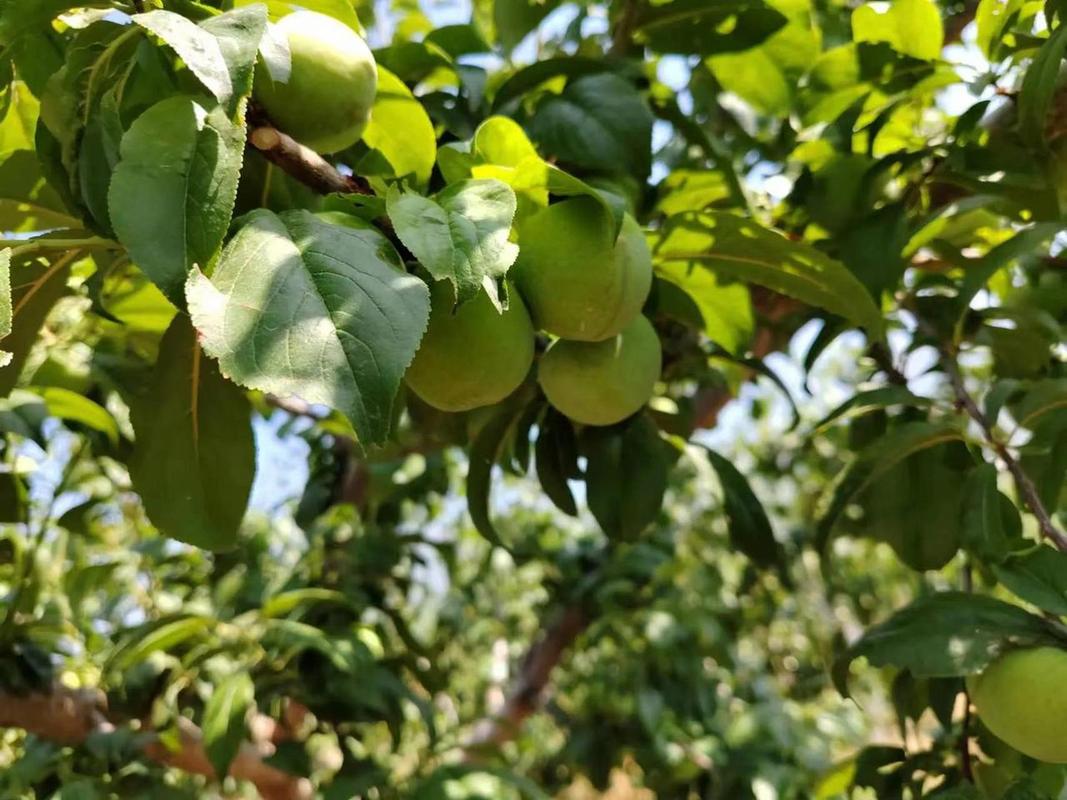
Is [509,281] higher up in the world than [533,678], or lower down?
higher up

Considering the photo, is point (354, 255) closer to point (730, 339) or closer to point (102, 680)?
point (730, 339)

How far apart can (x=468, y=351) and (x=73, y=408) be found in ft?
2.08

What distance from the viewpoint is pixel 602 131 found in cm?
87

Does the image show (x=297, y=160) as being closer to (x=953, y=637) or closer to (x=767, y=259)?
(x=767, y=259)

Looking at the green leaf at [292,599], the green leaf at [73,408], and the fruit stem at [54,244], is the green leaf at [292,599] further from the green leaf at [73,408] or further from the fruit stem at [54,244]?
the fruit stem at [54,244]

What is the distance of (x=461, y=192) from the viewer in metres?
0.57

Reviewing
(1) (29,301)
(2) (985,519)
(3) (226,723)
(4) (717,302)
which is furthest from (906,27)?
(3) (226,723)

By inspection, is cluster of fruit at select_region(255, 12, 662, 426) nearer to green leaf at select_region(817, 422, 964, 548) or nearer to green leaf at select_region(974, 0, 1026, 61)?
green leaf at select_region(817, 422, 964, 548)

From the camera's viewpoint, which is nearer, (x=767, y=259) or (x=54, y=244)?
(x=54, y=244)

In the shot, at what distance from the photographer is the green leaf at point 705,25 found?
0.98m

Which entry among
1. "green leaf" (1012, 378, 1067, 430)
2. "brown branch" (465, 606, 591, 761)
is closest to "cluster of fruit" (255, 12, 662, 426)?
"green leaf" (1012, 378, 1067, 430)

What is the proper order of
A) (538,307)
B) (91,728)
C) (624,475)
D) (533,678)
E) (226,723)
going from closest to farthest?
1. (538,307)
2. (624,475)
3. (226,723)
4. (91,728)
5. (533,678)

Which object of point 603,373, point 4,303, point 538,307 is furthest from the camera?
point 603,373

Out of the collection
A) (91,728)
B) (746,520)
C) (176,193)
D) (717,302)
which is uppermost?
(176,193)
